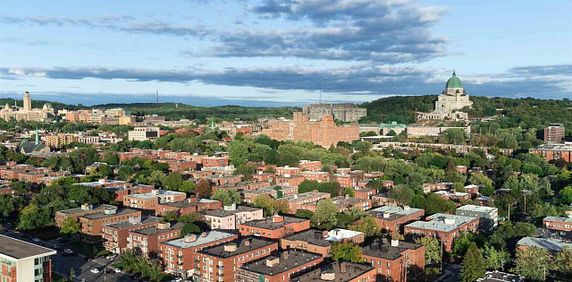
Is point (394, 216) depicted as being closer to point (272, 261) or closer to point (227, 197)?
point (227, 197)

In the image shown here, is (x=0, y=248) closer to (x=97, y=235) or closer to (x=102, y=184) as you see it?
(x=97, y=235)

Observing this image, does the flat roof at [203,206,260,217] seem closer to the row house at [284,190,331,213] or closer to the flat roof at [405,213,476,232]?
the row house at [284,190,331,213]

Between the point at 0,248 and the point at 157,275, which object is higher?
the point at 0,248

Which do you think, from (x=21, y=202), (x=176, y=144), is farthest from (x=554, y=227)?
(x=176, y=144)

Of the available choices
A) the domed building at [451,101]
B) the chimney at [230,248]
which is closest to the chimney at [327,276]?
the chimney at [230,248]

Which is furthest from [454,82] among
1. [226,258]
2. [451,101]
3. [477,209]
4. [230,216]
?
[226,258]

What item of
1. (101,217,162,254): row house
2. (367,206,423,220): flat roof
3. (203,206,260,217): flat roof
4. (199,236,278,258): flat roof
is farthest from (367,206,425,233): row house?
(101,217,162,254): row house

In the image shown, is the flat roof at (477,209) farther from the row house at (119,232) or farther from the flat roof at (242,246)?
the row house at (119,232)
